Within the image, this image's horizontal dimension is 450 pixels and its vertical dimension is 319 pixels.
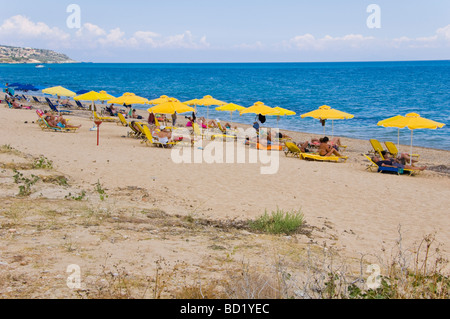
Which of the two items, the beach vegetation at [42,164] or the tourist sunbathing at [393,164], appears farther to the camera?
the tourist sunbathing at [393,164]

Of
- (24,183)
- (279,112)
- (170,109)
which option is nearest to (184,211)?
(24,183)

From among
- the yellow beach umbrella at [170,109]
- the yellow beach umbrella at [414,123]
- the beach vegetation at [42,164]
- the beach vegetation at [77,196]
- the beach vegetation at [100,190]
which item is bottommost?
the beach vegetation at [100,190]

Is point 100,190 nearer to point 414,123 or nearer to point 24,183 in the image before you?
point 24,183

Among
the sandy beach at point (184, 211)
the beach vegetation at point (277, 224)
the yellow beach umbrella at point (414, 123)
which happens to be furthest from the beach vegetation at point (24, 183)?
the yellow beach umbrella at point (414, 123)

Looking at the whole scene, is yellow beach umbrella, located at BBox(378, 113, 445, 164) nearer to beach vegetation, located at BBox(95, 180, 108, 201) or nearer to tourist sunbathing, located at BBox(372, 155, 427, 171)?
tourist sunbathing, located at BBox(372, 155, 427, 171)

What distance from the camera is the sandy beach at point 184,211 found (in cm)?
469

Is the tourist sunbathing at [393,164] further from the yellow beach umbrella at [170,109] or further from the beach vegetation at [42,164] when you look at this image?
the beach vegetation at [42,164]

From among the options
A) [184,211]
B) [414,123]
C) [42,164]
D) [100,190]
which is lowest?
[184,211]

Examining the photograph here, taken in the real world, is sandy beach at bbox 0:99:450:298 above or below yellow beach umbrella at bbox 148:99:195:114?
below

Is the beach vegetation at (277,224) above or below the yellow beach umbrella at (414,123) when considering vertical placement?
below

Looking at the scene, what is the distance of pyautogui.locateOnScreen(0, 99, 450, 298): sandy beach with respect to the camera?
4688mm

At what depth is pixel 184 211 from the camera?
7.41 meters

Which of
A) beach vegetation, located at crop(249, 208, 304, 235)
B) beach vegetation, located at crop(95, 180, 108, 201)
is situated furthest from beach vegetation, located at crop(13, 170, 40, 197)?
beach vegetation, located at crop(249, 208, 304, 235)

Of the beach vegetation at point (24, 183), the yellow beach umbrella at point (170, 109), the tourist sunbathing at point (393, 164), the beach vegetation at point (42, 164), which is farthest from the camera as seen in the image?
the yellow beach umbrella at point (170, 109)
